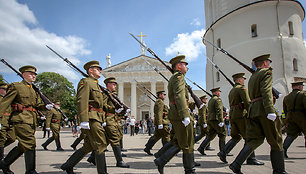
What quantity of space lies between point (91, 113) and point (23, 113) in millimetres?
1512

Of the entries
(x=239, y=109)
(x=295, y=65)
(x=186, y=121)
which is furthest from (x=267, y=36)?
(x=186, y=121)

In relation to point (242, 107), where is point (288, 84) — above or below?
above

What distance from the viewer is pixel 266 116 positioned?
4.03 metres

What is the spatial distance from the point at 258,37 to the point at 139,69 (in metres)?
26.6

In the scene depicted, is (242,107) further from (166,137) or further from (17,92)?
(17,92)

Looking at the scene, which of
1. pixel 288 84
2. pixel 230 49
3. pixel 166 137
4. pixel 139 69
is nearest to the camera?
pixel 166 137

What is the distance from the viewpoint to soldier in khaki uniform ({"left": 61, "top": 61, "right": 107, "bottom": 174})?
3891 mm

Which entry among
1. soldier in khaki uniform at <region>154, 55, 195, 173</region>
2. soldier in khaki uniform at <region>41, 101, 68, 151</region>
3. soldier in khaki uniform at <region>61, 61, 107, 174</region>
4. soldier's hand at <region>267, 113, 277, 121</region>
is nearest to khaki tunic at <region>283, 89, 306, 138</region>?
soldier's hand at <region>267, 113, 277, 121</region>

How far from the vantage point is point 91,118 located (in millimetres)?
4047

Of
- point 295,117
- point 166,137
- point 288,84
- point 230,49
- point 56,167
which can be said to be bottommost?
point 56,167

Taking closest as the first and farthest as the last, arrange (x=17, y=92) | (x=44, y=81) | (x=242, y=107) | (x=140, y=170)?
(x=17, y=92)
(x=140, y=170)
(x=242, y=107)
(x=44, y=81)

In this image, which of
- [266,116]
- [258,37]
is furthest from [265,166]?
[258,37]

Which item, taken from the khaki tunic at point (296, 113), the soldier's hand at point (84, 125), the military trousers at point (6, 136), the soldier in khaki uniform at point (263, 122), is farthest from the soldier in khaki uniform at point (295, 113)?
the military trousers at point (6, 136)

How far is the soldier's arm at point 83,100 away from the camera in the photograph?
3828mm
